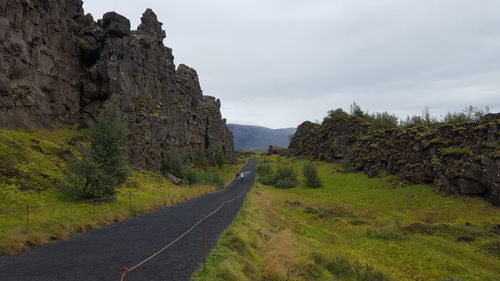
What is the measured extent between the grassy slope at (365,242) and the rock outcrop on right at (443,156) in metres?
2.44

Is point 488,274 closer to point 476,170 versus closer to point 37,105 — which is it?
point 476,170

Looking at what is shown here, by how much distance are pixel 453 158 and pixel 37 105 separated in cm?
6118

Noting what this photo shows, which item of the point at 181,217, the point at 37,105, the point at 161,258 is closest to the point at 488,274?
the point at 161,258

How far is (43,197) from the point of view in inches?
1157

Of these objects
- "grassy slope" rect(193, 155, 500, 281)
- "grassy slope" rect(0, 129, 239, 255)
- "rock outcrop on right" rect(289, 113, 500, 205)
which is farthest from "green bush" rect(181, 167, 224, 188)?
"rock outcrop on right" rect(289, 113, 500, 205)

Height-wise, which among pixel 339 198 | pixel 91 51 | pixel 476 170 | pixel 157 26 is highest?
pixel 157 26

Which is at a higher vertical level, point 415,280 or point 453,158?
point 453,158

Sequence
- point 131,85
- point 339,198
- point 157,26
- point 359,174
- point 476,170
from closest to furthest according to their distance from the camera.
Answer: point 476,170
point 339,198
point 131,85
point 359,174
point 157,26

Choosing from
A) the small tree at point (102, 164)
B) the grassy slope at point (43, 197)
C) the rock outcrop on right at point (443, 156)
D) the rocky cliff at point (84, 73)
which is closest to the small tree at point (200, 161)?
the rocky cliff at point (84, 73)

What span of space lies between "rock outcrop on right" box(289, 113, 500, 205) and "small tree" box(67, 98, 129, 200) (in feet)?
142

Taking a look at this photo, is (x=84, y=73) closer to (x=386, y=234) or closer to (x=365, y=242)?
(x=365, y=242)

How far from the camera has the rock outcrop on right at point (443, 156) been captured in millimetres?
43438

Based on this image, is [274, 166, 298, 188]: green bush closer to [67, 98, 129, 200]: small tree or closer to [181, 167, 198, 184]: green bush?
[181, 167, 198, 184]: green bush

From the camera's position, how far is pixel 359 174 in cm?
7556
